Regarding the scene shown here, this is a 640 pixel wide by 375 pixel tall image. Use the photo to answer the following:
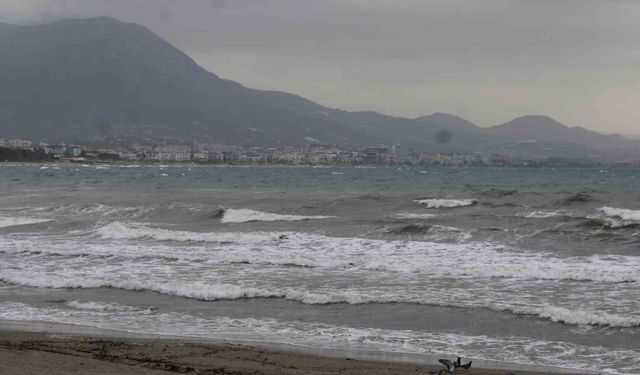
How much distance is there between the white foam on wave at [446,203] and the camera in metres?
39.2

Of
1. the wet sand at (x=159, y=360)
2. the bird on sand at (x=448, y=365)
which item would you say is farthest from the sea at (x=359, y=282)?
the bird on sand at (x=448, y=365)

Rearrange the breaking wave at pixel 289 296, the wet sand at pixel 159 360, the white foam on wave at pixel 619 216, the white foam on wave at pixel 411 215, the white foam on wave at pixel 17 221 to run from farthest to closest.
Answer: the white foam on wave at pixel 411 215 < the white foam on wave at pixel 17 221 < the white foam on wave at pixel 619 216 < the breaking wave at pixel 289 296 < the wet sand at pixel 159 360

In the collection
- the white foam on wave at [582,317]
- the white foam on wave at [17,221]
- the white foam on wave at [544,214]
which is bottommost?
the white foam on wave at [17,221]

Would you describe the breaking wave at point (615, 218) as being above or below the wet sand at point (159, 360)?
above

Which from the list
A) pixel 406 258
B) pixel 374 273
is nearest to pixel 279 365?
pixel 374 273

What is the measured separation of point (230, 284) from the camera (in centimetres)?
1636

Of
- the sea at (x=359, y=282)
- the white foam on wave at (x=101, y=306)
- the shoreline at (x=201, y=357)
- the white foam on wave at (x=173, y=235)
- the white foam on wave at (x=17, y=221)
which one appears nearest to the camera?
the shoreline at (x=201, y=357)

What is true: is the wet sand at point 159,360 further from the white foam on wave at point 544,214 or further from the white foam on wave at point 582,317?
the white foam on wave at point 544,214

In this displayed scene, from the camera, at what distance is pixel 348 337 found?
11859 mm

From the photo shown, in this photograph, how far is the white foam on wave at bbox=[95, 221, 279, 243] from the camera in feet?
84.4

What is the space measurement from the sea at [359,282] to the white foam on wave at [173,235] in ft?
0.38

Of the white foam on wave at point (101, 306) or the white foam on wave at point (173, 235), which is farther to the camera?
the white foam on wave at point (173, 235)

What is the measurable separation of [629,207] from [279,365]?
31.2 m

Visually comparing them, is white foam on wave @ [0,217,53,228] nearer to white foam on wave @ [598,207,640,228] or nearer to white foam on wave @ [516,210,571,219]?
white foam on wave @ [516,210,571,219]
